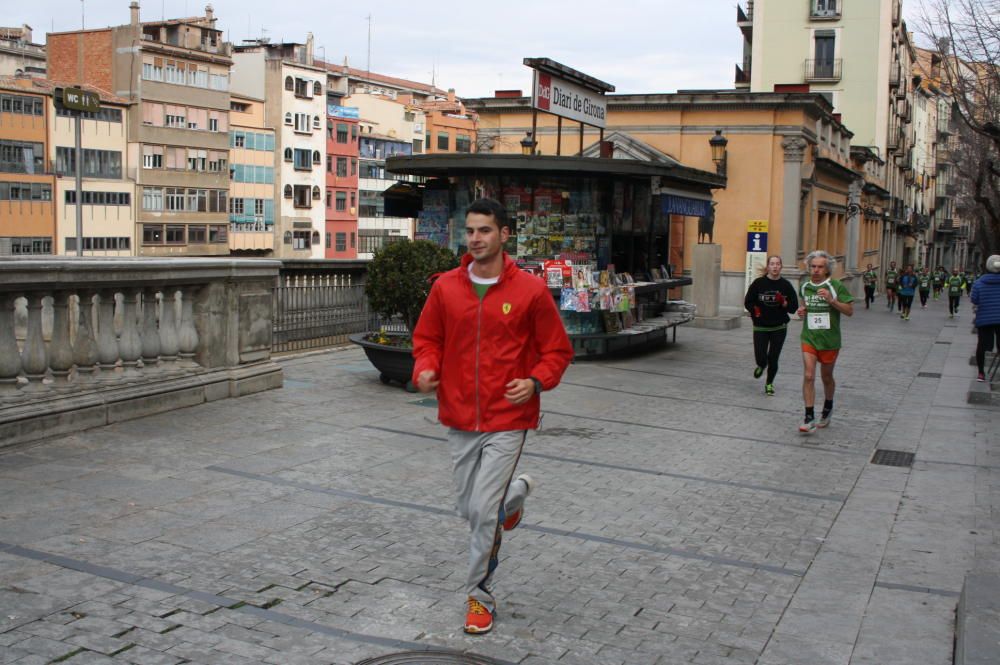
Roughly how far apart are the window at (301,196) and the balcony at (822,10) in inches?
2143

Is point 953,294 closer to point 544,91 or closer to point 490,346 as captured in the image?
point 544,91

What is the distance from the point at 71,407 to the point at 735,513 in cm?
513

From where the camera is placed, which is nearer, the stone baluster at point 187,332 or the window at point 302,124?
the stone baluster at point 187,332

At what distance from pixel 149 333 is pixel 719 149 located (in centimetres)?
2340

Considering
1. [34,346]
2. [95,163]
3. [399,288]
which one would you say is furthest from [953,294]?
[95,163]

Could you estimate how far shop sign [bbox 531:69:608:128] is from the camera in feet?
50.8

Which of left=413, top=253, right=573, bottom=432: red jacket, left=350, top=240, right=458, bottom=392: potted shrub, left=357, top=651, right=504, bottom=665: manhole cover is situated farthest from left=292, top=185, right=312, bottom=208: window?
left=357, top=651, right=504, bottom=665: manhole cover

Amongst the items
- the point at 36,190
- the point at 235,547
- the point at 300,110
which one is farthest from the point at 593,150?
the point at 300,110

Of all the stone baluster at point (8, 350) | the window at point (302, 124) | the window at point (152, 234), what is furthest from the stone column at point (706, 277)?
the window at point (302, 124)

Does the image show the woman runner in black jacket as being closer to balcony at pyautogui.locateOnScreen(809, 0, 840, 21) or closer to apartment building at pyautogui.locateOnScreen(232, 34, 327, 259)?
balcony at pyautogui.locateOnScreen(809, 0, 840, 21)

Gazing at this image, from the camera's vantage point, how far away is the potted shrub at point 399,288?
37.3 feet

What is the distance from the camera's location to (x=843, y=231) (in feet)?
152

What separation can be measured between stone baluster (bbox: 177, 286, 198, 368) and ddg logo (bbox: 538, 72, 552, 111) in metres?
7.22

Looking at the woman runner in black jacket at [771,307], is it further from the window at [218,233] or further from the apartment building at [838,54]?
the window at [218,233]
